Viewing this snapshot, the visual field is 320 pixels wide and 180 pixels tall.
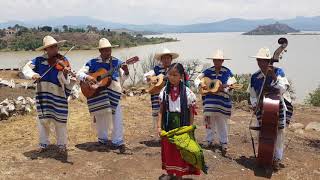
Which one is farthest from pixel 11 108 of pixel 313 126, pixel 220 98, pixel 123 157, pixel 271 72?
pixel 313 126

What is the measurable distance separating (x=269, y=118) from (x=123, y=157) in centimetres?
220

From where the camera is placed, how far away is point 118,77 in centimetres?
Answer: 750

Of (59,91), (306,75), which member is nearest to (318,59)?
(306,75)

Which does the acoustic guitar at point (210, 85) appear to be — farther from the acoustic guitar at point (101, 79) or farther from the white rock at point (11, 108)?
the white rock at point (11, 108)

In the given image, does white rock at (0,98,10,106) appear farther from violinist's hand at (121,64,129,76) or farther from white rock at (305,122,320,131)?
white rock at (305,122,320,131)

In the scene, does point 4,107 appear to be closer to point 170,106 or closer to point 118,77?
point 118,77

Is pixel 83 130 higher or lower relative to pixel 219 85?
lower

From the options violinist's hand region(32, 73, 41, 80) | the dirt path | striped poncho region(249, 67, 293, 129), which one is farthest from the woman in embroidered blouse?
violinist's hand region(32, 73, 41, 80)

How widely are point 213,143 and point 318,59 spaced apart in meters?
30.4

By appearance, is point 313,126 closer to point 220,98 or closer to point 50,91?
point 220,98

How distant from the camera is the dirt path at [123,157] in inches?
253

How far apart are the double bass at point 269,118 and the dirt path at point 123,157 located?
313mm

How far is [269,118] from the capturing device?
20.8 feet

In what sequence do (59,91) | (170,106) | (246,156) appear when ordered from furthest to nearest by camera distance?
(246,156)
(59,91)
(170,106)
